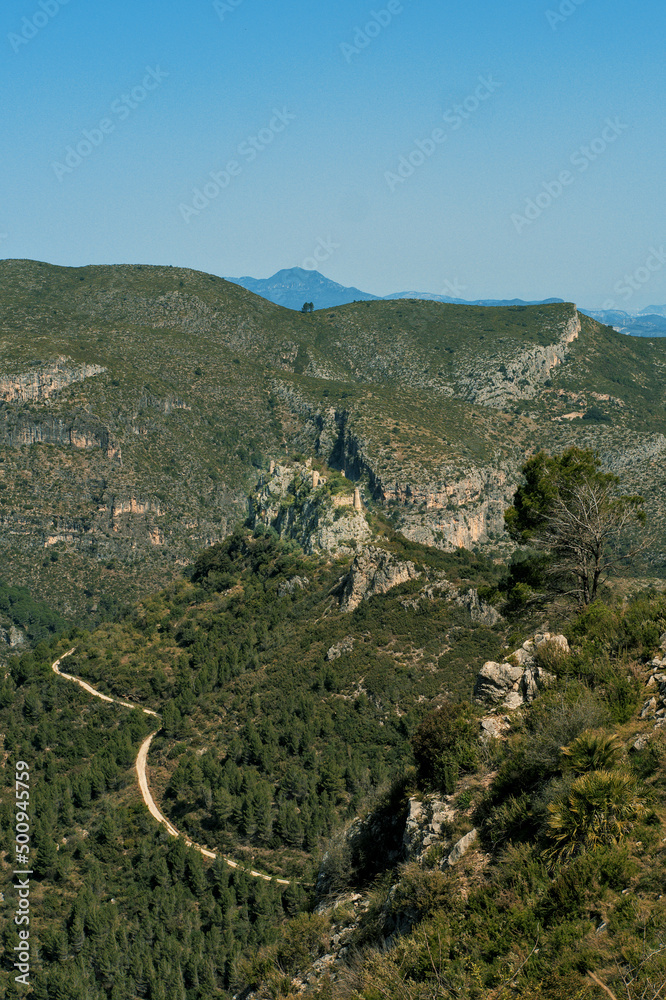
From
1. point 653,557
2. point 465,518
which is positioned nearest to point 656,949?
point 653,557

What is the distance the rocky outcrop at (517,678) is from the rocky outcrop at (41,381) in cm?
12049

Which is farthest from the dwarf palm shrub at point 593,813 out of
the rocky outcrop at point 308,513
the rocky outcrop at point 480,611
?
the rocky outcrop at point 308,513

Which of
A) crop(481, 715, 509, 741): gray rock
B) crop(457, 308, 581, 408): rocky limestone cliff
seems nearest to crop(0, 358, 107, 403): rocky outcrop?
crop(457, 308, 581, 408): rocky limestone cliff

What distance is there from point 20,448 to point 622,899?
4978 inches

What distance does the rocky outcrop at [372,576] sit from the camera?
55031 millimetres

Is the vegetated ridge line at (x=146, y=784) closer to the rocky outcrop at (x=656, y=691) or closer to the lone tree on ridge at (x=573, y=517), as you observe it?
the lone tree on ridge at (x=573, y=517)

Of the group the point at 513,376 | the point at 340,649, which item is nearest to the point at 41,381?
the point at 513,376

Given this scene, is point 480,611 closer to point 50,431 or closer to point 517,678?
point 517,678

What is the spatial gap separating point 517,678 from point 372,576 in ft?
123

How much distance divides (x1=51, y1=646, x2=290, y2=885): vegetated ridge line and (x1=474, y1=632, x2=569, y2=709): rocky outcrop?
22.6 m

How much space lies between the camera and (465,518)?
117 m

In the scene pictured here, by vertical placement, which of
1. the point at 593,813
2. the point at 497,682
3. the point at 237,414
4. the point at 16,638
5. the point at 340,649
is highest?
the point at 237,414

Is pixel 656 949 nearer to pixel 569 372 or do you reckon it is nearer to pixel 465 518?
pixel 465 518

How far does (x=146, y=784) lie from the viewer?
1810 inches
